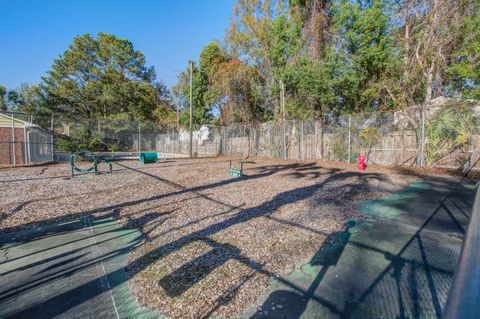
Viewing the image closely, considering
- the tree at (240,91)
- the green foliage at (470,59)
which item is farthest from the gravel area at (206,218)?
the tree at (240,91)

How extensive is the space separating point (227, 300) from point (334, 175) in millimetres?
7038

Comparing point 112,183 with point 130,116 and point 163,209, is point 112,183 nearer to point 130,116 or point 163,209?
point 163,209

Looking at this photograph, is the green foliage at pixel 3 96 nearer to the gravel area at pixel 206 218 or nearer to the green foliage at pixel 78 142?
the green foliage at pixel 78 142

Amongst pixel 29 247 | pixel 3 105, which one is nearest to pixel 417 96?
pixel 29 247

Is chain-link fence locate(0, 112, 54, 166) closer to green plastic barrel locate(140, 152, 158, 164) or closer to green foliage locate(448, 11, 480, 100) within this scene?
green plastic barrel locate(140, 152, 158, 164)

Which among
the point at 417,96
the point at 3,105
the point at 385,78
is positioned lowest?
the point at 417,96

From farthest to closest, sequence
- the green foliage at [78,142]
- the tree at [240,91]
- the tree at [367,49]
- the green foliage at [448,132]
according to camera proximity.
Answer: the tree at [240,91], the green foliage at [78,142], the tree at [367,49], the green foliage at [448,132]

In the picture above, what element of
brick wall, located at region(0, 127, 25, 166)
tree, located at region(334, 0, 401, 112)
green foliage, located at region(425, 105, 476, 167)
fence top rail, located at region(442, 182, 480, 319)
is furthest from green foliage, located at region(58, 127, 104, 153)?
green foliage, located at region(425, 105, 476, 167)

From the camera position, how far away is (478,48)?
364 inches

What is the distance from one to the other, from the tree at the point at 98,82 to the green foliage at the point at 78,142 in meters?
15.8

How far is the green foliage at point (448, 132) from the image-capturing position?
8.00m

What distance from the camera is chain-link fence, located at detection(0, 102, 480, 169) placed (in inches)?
325

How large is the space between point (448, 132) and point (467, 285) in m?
10.6

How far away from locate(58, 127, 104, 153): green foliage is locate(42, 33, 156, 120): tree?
1576cm
